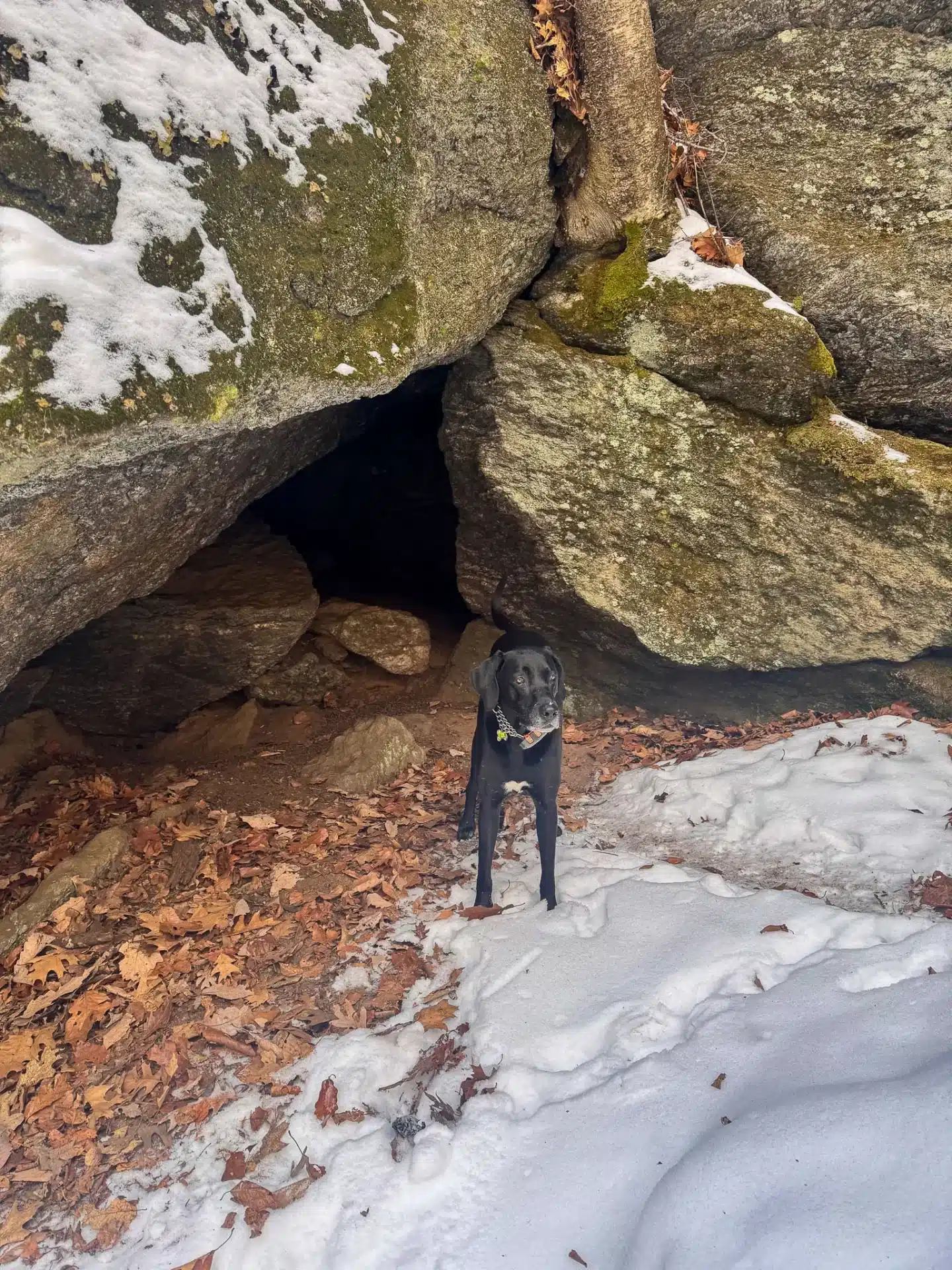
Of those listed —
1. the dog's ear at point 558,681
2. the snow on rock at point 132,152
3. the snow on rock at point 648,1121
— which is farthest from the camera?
the dog's ear at point 558,681

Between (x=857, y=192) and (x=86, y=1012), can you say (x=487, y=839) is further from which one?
(x=857, y=192)

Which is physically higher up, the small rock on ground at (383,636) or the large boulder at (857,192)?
the large boulder at (857,192)

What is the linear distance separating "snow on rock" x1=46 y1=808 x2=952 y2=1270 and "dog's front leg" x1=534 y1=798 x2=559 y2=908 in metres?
0.33

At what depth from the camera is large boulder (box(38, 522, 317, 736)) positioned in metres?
6.61

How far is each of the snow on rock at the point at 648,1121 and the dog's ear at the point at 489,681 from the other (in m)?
1.24

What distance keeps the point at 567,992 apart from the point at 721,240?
17.3 ft

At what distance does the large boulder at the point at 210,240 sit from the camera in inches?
116

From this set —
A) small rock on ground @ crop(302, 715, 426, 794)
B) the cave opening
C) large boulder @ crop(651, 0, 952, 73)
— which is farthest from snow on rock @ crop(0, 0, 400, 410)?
the cave opening

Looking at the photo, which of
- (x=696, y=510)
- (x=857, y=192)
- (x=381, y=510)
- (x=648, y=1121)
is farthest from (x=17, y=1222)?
(x=381, y=510)

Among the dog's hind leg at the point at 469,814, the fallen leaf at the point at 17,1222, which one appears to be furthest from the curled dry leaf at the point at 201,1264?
the dog's hind leg at the point at 469,814

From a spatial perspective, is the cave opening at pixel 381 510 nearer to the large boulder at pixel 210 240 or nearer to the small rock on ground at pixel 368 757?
the small rock on ground at pixel 368 757

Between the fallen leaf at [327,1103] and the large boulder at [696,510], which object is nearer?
the fallen leaf at [327,1103]

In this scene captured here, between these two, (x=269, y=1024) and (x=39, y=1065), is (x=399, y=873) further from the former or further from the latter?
(x=39, y=1065)

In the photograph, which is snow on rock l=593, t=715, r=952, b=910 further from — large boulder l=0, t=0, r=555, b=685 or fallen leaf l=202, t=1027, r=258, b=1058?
large boulder l=0, t=0, r=555, b=685
